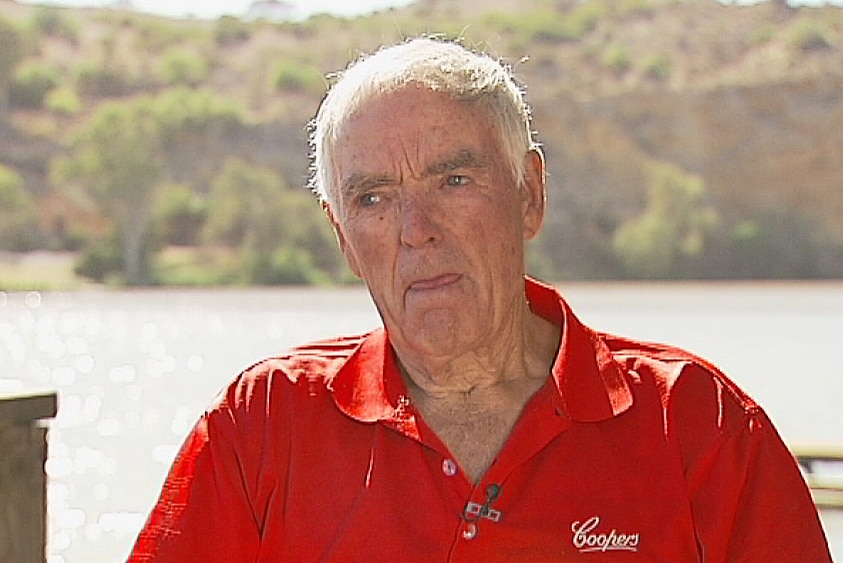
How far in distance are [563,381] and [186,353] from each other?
42.5 feet

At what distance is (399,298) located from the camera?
4.64 feet

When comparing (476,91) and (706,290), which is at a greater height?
(476,91)

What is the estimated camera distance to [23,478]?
166cm

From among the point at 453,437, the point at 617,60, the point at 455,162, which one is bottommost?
the point at 453,437

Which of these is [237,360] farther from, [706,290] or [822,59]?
[822,59]

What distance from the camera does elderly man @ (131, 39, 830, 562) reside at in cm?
138

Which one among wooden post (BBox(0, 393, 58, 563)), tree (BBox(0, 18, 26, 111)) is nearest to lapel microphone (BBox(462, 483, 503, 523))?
wooden post (BBox(0, 393, 58, 563))

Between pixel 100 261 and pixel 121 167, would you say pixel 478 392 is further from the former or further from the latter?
pixel 121 167

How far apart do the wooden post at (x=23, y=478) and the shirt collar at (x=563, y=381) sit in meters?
0.37

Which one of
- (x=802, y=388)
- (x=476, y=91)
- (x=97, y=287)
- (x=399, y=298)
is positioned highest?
(x=476, y=91)

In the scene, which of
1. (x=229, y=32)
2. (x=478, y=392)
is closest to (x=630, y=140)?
(x=229, y=32)

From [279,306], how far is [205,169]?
10802 millimetres

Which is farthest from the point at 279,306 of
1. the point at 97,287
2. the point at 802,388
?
the point at 802,388

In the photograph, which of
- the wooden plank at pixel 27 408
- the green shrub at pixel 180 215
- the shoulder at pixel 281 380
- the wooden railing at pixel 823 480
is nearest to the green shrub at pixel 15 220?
the green shrub at pixel 180 215
